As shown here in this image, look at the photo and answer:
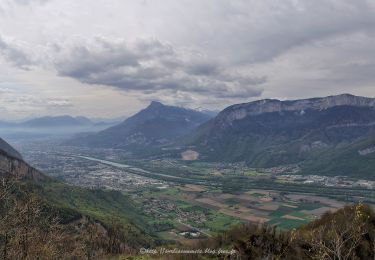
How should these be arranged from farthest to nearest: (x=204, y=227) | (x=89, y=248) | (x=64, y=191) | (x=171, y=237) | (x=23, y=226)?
(x=64, y=191)
(x=204, y=227)
(x=171, y=237)
(x=89, y=248)
(x=23, y=226)

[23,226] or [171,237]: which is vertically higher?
[23,226]

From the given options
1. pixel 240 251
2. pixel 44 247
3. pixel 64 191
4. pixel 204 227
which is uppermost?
pixel 44 247

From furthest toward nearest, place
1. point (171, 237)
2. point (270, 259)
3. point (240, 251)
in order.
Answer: point (171, 237)
point (240, 251)
point (270, 259)

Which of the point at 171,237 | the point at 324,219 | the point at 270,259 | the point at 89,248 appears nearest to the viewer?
the point at 270,259

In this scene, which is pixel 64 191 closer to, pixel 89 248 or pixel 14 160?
pixel 14 160

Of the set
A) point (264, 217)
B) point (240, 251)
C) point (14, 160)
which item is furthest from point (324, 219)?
point (14, 160)

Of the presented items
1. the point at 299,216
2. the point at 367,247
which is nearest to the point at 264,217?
the point at 299,216

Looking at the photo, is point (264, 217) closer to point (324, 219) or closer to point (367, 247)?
point (324, 219)

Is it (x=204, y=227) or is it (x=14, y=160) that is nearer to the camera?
(x=204, y=227)

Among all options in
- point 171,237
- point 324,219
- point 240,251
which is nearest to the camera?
point 240,251
